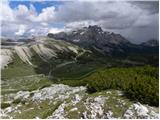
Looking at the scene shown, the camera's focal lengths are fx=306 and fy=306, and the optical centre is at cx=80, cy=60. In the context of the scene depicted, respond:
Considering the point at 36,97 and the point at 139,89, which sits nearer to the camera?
the point at 139,89

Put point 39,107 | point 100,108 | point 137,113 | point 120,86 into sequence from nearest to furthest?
point 137,113 < point 100,108 < point 120,86 < point 39,107

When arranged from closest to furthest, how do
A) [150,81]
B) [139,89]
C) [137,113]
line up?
1. [137,113]
2. [139,89]
3. [150,81]

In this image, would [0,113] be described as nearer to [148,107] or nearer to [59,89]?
[59,89]

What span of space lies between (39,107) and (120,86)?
14782 mm

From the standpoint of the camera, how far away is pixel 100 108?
127 ft

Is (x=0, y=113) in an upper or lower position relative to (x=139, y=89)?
lower

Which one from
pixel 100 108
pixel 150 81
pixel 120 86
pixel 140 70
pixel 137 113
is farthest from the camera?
pixel 140 70

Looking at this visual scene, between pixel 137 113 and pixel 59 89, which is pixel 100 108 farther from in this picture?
pixel 59 89

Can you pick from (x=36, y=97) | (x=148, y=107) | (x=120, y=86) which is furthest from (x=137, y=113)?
(x=36, y=97)

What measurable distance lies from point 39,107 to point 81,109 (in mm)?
16853

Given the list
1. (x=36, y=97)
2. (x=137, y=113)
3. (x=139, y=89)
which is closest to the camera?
(x=137, y=113)

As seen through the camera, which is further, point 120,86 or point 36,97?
point 36,97

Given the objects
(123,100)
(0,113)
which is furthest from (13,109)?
(123,100)

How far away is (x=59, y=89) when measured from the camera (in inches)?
2704
